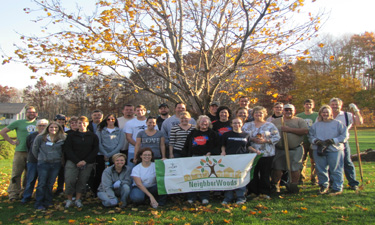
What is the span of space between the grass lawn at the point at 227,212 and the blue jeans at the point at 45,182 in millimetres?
212

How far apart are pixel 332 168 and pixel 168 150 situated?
3.51 m

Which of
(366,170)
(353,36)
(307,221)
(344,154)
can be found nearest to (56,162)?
(307,221)

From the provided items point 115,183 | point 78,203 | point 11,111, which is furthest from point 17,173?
point 11,111

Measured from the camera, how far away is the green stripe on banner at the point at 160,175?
5927 millimetres

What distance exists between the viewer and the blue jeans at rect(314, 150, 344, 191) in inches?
238

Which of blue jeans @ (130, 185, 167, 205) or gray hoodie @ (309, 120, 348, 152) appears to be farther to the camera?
gray hoodie @ (309, 120, 348, 152)

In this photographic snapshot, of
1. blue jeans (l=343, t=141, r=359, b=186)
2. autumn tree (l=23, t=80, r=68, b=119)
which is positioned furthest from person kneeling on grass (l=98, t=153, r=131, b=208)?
autumn tree (l=23, t=80, r=68, b=119)

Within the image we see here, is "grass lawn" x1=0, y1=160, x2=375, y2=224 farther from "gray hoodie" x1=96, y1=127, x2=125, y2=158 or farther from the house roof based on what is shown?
the house roof

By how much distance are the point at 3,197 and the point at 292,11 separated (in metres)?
8.52

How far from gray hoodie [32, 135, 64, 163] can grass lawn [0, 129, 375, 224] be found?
0.96 meters

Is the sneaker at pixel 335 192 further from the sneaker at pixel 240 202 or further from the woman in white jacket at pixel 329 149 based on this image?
the sneaker at pixel 240 202

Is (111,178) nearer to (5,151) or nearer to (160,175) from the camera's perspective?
(160,175)

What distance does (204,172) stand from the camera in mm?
6020

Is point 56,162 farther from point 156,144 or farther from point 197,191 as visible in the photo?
point 197,191
